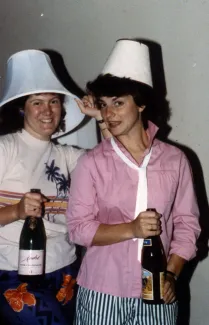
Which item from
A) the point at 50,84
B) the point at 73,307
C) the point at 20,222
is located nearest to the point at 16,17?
the point at 50,84

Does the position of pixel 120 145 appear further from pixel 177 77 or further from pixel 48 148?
pixel 177 77

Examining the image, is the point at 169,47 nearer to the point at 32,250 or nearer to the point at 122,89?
the point at 122,89

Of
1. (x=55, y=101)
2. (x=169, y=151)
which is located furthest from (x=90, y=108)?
(x=169, y=151)

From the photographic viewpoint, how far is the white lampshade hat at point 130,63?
55.9 inches

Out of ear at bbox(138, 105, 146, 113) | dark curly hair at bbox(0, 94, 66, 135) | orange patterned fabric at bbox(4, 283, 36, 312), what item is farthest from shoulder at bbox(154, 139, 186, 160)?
orange patterned fabric at bbox(4, 283, 36, 312)

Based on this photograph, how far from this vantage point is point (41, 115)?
1.57 metres

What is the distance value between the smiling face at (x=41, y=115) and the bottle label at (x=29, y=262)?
387mm

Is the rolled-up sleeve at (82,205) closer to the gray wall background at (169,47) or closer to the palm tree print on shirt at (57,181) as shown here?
the palm tree print on shirt at (57,181)

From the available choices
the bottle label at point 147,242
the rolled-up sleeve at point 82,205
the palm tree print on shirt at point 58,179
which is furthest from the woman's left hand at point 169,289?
the palm tree print on shirt at point 58,179

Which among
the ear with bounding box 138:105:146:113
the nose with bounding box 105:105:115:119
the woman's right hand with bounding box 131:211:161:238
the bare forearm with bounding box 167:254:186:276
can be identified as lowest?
the bare forearm with bounding box 167:254:186:276

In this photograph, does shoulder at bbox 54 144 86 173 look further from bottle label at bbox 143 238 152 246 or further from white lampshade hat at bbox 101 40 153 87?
bottle label at bbox 143 238 152 246

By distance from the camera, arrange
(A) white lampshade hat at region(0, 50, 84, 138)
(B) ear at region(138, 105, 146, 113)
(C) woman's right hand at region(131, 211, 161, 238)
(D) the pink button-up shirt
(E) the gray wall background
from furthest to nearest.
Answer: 1. (E) the gray wall background
2. (A) white lampshade hat at region(0, 50, 84, 138)
3. (B) ear at region(138, 105, 146, 113)
4. (D) the pink button-up shirt
5. (C) woman's right hand at region(131, 211, 161, 238)

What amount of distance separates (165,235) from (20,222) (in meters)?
0.46

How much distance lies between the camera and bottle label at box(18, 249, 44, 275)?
4.69ft
